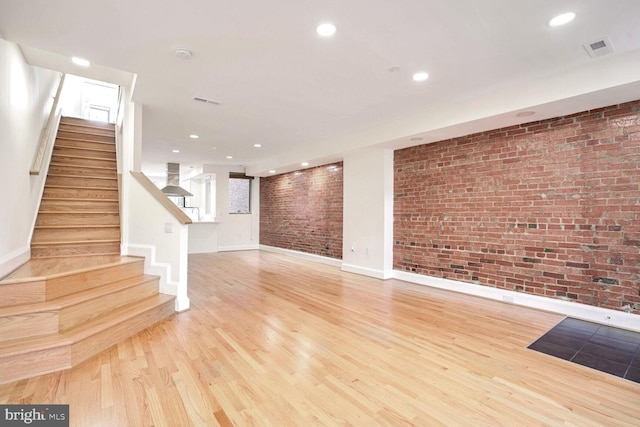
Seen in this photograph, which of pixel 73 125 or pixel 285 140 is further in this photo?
pixel 285 140

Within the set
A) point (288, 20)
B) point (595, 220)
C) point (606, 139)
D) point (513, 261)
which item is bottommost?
point (513, 261)

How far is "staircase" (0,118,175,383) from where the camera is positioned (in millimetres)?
2184

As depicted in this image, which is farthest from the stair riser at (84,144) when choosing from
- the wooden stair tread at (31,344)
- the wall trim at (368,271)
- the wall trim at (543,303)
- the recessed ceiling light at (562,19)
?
the recessed ceiling light at (562,19)

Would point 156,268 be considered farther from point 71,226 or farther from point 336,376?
point 336,376

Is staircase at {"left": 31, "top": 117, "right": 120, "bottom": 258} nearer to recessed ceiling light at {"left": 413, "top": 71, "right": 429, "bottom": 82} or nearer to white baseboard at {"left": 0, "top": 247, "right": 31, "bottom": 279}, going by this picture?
white baseboard at {"left": 0, "top": 247, "right": 31, "bottom": 279}

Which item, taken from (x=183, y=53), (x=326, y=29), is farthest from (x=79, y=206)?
(x=326, y=29)

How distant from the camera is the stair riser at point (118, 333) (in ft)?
7.52

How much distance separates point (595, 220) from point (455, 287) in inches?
73.8

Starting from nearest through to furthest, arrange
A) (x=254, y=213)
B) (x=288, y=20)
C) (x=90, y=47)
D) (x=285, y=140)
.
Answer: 1. (x=288, y=20)
2. (x=90, y=47)
3. (x=285, y=140)
4. (x=254, y=213)

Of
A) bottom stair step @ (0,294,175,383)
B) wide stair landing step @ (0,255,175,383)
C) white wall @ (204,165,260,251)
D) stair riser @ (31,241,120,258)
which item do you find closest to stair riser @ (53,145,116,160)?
stair riser @ (31,241,120,258)

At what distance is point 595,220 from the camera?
3275 millimetres

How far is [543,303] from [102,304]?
479 centimetres

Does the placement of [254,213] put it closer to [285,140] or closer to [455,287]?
[285,140]

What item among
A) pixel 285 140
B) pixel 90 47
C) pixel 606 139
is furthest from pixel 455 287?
pixel 90 47
